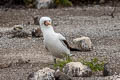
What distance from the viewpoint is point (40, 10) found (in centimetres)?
2170

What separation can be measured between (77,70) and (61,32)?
6.55m

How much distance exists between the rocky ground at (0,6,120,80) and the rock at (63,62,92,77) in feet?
0.62

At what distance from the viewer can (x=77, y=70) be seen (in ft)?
27.4

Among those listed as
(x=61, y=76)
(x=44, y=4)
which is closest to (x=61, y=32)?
(x=61, y=76)

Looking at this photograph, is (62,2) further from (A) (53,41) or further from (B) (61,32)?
(A) (53,41)

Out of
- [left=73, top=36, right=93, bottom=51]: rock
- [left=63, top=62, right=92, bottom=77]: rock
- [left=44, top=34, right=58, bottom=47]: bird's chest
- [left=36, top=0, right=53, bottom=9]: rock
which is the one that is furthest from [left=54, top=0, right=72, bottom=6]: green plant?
[left=63, top=62, right=92, bottom=77]: rock

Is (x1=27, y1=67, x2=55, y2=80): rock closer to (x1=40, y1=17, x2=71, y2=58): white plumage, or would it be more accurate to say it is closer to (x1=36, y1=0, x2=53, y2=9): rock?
(x1=40, y1=17, x2=71, y2=58): white plumage

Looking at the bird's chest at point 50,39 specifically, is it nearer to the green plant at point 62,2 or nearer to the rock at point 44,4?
the rock at point 44,4

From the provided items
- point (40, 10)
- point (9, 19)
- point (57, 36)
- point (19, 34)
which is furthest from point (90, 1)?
point (57, 36)

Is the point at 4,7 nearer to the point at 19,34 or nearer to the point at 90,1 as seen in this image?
the point at 90,1

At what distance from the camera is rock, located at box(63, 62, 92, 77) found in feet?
27.3

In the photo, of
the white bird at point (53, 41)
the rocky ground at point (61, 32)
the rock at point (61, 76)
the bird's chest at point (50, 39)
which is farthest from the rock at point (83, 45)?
Answer: the rock at point (61, 76)

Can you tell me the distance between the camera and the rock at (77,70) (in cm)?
833

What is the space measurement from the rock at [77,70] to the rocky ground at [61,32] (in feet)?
0.62
